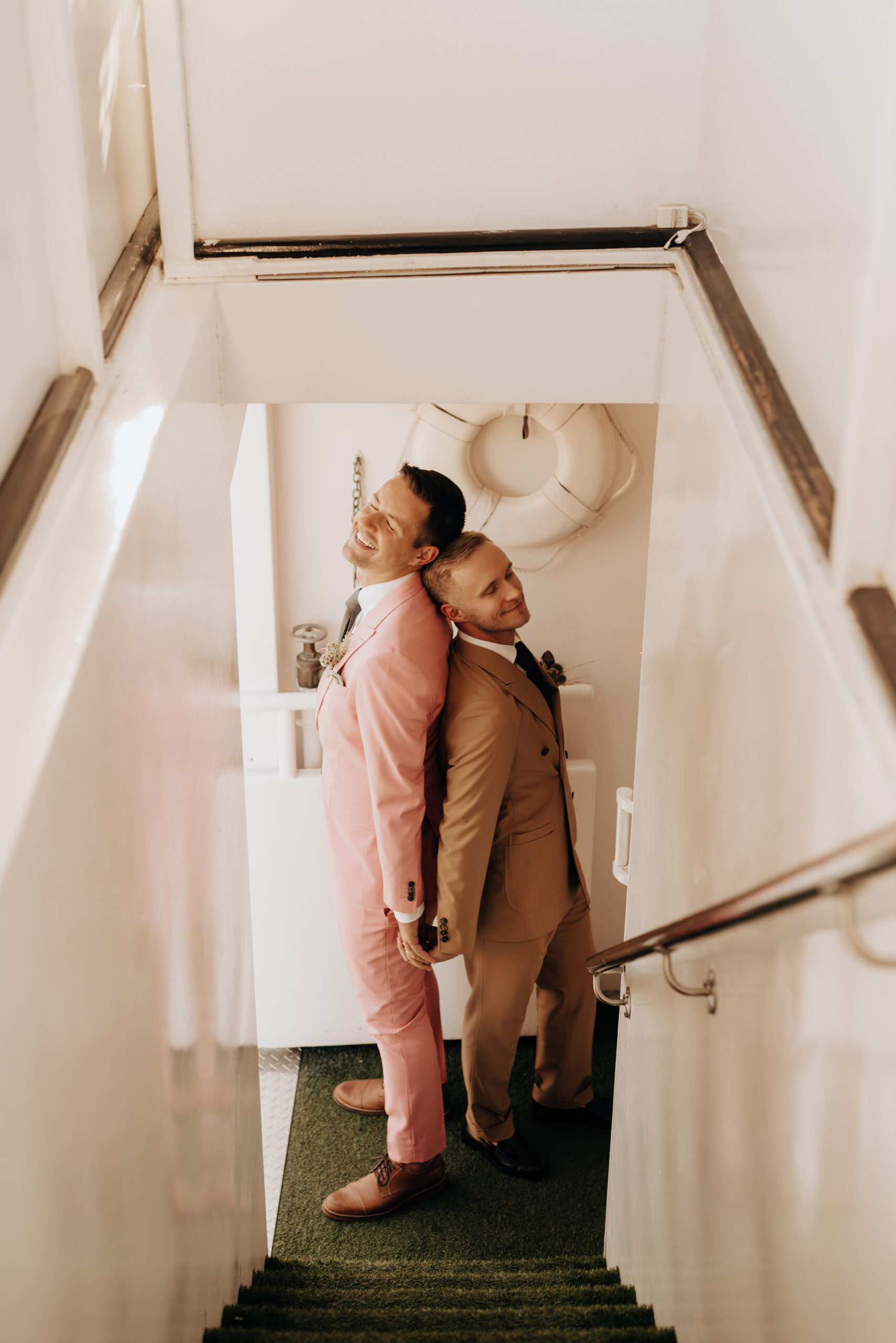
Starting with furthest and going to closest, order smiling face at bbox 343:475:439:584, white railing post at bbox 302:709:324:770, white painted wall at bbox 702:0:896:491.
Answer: white railing post at bbox 302:709:324:770
smiling face at bbox 343:475:439:584
white painted wall at bbox 702:0:896:491

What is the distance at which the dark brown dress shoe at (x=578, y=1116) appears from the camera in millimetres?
3572

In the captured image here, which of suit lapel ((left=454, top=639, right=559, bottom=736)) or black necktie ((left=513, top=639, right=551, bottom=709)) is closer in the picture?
suit lapel ((left=454, top=639, right=559, bottom=736))

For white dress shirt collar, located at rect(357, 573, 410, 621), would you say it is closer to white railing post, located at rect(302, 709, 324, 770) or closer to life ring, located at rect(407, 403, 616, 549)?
life ring, located at rect(407, 403, 616, 549)

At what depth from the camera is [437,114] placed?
83.5 inches

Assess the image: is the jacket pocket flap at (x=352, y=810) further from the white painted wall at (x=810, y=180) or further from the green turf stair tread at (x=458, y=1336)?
the white painted wall at (x=810, y=180)

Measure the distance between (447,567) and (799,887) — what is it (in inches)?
83.0

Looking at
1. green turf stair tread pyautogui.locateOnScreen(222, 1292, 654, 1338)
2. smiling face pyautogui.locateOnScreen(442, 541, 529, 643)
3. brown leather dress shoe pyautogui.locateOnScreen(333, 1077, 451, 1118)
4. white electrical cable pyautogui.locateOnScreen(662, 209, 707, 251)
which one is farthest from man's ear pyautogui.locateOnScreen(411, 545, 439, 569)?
green turf stair tread pyautogui.locateOnScreen(222, 1292, 654, 1338)

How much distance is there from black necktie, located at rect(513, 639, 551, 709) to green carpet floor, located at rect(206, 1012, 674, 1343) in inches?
57.8

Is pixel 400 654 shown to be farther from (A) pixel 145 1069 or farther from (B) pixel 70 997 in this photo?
(B) pixel 70 997

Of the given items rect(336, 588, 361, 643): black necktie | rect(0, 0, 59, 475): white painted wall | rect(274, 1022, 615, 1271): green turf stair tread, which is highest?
rect(0, 0, 59, 475): white painted wall

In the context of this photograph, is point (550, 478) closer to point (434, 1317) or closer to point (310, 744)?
point (310, 744)

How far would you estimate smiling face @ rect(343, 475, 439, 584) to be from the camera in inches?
121

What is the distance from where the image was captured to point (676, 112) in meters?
2.11

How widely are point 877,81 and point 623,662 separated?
2623 mm
